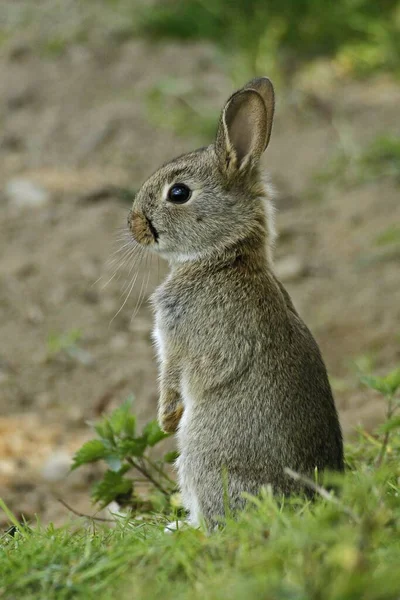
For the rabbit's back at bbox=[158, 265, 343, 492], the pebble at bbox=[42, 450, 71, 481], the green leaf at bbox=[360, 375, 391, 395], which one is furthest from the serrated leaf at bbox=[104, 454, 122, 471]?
the pebble at bbox=[42, 450, 71, 481]

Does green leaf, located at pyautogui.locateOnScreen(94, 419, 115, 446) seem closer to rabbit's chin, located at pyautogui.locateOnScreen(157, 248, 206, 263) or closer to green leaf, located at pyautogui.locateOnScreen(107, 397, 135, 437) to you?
green leaf, located at pyautogui.locateOnScreen(107, 397, 135, 437)

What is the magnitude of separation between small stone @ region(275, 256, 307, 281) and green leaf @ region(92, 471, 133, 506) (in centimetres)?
306

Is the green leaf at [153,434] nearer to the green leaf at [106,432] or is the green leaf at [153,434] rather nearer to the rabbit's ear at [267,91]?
the green leaf at [106,432]

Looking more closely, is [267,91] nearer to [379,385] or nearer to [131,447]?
[379,385]

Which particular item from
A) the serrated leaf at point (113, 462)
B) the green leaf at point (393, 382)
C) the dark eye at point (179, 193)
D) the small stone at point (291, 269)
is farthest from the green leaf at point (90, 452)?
the small stone at point (291, 269)

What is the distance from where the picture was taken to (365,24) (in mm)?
8930

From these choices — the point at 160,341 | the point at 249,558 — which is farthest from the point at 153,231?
the point at 249,558

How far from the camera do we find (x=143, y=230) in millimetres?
3932

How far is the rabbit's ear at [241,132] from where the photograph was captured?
3.76 m

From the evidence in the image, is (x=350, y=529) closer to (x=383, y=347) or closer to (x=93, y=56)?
(x=383, y=347)

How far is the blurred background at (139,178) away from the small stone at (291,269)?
16 mm

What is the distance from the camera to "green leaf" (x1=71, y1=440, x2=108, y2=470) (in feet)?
12.4

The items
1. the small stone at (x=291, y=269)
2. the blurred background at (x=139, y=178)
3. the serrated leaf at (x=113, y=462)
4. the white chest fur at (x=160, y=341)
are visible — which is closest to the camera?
the white chest fur at (x=160, y=341)

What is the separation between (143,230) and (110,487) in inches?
39.5
